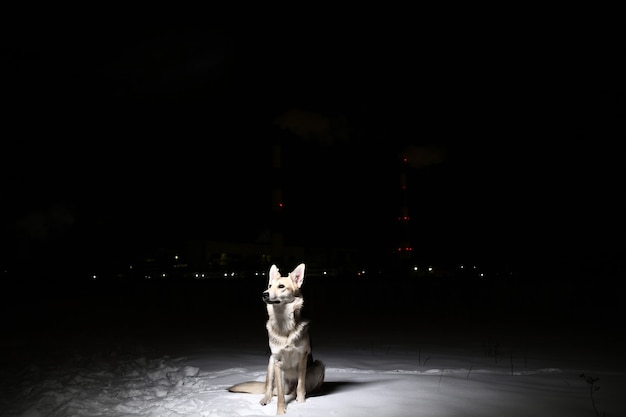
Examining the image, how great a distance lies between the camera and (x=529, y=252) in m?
45.0

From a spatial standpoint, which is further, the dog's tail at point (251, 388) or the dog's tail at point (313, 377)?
the dog's tail at point (251, 388)

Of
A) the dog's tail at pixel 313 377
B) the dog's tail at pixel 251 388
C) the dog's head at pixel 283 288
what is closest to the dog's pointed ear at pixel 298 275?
the dog's head at pixel 283 288

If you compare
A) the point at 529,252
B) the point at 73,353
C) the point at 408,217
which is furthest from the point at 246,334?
the point at 408,217

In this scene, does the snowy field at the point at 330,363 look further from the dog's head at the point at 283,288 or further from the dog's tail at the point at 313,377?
the dog's head at the point at 283,288

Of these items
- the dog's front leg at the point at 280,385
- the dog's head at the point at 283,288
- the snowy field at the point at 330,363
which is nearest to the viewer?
the dog's head at the point at 283,288

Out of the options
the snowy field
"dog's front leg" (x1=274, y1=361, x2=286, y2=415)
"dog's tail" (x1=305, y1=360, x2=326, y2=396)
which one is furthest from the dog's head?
the snowy field

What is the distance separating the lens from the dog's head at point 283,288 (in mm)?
4758

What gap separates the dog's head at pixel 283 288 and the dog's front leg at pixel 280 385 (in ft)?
2.37

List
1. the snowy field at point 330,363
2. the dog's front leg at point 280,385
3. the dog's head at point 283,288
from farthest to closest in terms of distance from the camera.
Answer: the snowy field at point 330,363 < the dog's front leg at point 280,385 < the dog's head at point 283,288

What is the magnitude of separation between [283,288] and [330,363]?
4.08m

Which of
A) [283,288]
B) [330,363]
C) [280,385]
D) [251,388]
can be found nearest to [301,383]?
[280,385]

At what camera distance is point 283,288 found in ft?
15.8

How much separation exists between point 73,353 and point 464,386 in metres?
7.20

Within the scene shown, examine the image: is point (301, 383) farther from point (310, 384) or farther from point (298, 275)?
point (298, 275)
